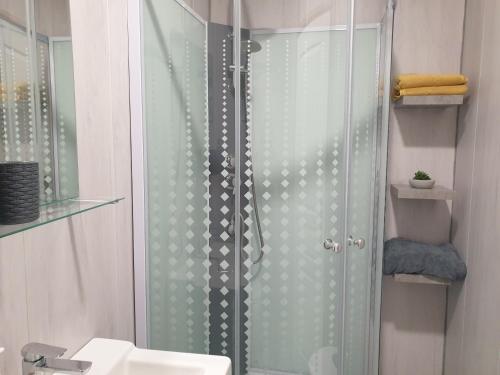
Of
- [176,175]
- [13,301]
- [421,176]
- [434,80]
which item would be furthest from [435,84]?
[13,301]

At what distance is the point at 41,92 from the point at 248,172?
0.79m

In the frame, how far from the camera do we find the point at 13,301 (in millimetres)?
993

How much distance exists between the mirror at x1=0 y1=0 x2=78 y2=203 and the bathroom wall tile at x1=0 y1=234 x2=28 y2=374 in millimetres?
148

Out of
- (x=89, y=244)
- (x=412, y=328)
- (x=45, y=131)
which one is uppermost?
(x=45, y=131)

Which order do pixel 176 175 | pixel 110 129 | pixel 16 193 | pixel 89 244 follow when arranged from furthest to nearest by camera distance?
pixel 176 175
pixel 110 129
pixel 89 244
pixel 16 193

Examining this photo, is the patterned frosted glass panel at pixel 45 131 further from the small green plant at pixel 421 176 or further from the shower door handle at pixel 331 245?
the small green plant at pixel 421 176

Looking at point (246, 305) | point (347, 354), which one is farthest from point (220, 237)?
point (347, 354)

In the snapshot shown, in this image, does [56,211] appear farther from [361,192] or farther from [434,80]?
[434,80]

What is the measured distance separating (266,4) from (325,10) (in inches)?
9.1

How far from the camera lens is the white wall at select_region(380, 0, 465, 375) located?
217 cm

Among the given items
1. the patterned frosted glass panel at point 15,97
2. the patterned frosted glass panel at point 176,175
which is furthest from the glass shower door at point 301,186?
the patterned frosted glass panel at point 15,97

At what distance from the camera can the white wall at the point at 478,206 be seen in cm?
172

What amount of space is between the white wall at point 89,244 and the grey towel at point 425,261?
4.16 ft

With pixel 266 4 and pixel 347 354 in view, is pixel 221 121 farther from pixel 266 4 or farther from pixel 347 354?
pixel 347 354
